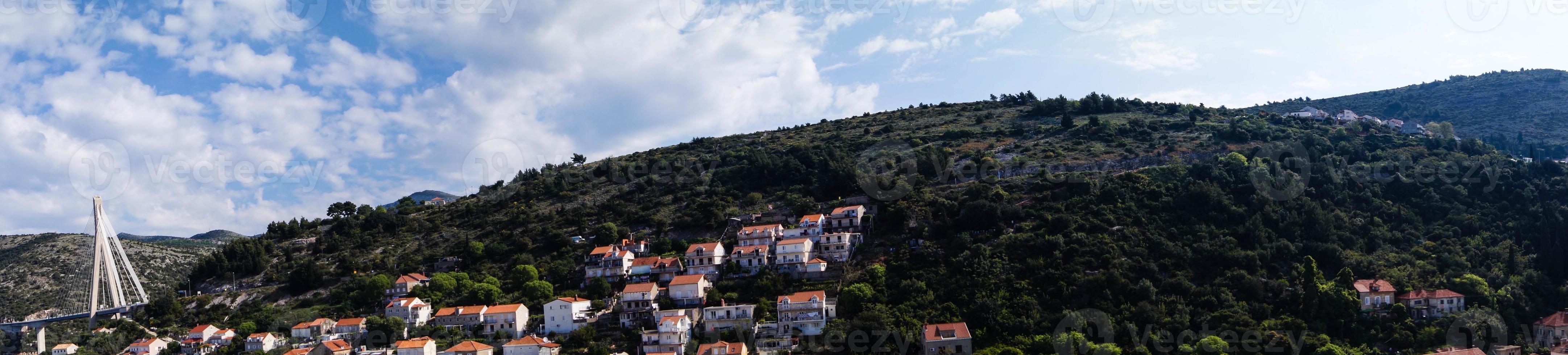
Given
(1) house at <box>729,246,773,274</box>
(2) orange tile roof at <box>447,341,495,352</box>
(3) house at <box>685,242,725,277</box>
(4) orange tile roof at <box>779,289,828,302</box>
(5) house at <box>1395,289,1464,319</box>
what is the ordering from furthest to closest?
(3) house at <box>685,242,725,277</box>, (1) house at <box>729,246,773,274</box>, (4) orange tile roof at <box>779,289,828,302</box>, (2) orange tile roof at <box>447,341,495,352</box>, (5) house at <box>1395,289,1464,319</box>

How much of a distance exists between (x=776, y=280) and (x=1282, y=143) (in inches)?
1567

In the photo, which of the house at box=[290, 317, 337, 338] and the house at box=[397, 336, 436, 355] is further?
the house at box=[290, 317, 337, 338]

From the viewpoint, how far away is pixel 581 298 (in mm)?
53094

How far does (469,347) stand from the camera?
4650cm

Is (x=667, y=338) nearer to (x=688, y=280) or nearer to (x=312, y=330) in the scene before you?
(x=688, y=280)

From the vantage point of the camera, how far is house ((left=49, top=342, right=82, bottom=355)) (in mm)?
54250

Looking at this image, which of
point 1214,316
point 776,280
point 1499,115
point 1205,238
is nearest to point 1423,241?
point 1205,238

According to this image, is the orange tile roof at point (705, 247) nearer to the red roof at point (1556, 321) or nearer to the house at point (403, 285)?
the house at point (403, 285)

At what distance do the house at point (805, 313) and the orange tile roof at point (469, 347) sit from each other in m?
13.2

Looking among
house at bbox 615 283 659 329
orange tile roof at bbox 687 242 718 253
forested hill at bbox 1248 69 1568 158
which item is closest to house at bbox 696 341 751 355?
house at bbox 615 283 659 329

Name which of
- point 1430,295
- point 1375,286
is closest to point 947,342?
point 1375,286

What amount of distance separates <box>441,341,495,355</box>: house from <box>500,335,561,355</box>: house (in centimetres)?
81

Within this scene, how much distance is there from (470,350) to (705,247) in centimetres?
1479

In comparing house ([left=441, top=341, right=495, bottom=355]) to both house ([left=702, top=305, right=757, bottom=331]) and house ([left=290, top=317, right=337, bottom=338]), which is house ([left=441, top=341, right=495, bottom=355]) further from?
house ([left=702, top=305, right=757, bottom=331])
